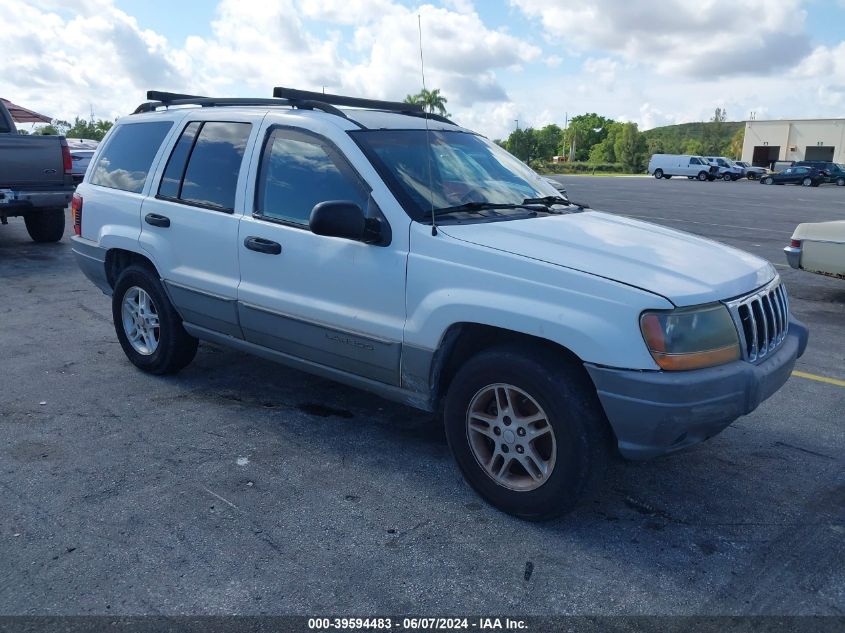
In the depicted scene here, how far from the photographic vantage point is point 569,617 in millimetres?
2787

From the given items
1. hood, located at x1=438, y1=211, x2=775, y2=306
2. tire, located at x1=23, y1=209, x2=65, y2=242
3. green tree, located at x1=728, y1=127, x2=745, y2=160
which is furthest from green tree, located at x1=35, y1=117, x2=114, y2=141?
green tree, located at x1=728, y1=127, x2=745, y2=160

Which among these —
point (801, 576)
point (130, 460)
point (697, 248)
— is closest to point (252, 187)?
point (130, 460)

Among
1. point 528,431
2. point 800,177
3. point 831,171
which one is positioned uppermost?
point 831,171

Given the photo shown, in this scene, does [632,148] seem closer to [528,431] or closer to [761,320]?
[761,320]

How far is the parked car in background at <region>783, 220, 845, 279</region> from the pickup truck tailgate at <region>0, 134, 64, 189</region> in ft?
31.2

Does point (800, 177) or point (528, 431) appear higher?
point (528, 431)

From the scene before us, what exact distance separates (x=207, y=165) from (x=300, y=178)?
913 millimetres

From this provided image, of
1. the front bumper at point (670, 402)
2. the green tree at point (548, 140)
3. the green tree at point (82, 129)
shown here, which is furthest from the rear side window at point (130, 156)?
the green tree at point (548, 140)

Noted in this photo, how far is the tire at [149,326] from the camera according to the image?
5.17m

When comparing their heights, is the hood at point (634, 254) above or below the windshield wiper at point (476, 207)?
below

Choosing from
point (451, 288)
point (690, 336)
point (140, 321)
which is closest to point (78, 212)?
point (140, 321)

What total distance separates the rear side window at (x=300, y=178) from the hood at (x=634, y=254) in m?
0.68

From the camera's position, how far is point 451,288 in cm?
352

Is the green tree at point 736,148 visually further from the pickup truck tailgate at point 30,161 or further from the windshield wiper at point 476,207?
the windshield wiper at point 476,207
